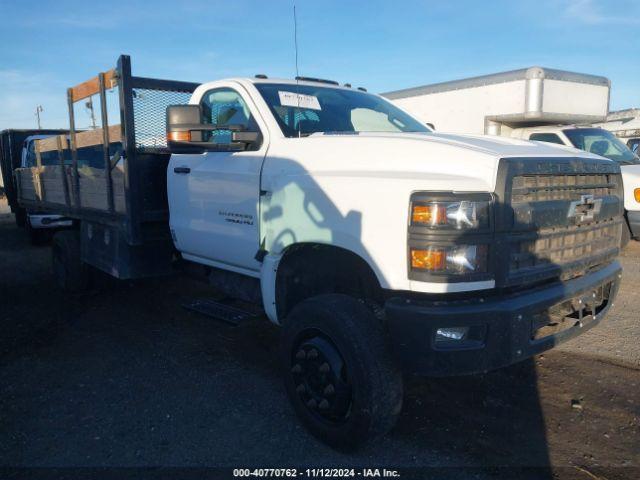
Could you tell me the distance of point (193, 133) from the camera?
3.46 meters

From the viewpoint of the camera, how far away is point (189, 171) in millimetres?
4129

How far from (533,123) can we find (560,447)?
7711mm

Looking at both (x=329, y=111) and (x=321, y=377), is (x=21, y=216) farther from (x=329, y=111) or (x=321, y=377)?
(x=321, y=377)

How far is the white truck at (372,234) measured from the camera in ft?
8.16

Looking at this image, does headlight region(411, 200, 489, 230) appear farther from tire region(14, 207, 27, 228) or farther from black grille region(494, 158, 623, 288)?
tire region(14, 207, 27, 228)

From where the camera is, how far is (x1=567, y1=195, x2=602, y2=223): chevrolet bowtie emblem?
2840 millimetres

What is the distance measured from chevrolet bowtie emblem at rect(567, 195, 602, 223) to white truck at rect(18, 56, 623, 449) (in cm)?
1

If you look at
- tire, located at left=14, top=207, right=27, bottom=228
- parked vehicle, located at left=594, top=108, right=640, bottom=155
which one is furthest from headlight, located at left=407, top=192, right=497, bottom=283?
parked vehicle, located at left=594, top=108, right=640, bottom=155

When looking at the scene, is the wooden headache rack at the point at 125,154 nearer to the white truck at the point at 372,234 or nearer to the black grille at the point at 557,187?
the white truck at the point at 372,234

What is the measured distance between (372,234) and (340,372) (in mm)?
774

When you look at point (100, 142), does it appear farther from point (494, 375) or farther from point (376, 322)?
point (494, 375)

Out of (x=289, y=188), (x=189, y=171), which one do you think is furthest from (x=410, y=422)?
(x=189, y=171)

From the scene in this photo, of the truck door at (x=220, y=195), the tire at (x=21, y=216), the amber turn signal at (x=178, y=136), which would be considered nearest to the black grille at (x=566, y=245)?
the truck door at (x=220, y=195)

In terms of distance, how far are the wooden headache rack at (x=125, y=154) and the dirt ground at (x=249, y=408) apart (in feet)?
3.65
